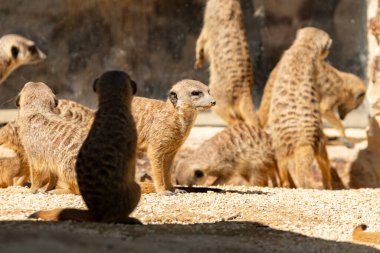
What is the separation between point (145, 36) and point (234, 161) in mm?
3210

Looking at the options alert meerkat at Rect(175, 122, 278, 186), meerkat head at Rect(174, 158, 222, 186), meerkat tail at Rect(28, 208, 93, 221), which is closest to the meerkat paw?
alert meerkat at Rect(175, 122, 278, 186)

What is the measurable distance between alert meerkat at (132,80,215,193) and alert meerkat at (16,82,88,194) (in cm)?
44

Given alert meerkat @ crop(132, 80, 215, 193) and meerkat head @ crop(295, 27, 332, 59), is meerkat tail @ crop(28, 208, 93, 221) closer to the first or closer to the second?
alert meerkat @ crop(132, 80, 215, 193)

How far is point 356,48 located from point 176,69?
1.85 m

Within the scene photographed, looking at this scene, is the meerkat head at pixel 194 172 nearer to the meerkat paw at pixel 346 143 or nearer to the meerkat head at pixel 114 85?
the meerkat paw at pixel 346 143

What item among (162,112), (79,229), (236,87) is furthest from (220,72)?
(79,229)

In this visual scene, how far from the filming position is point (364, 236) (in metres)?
3.95

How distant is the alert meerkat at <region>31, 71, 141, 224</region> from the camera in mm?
3693

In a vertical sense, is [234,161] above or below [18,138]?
below

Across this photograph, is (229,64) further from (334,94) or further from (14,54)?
(14,54)

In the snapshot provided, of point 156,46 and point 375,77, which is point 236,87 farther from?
point 156,46

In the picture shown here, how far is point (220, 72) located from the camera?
7938 millimetres

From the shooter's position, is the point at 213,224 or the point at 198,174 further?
the point at 198,174

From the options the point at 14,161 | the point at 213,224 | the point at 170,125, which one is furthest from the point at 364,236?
the point at 14,161
